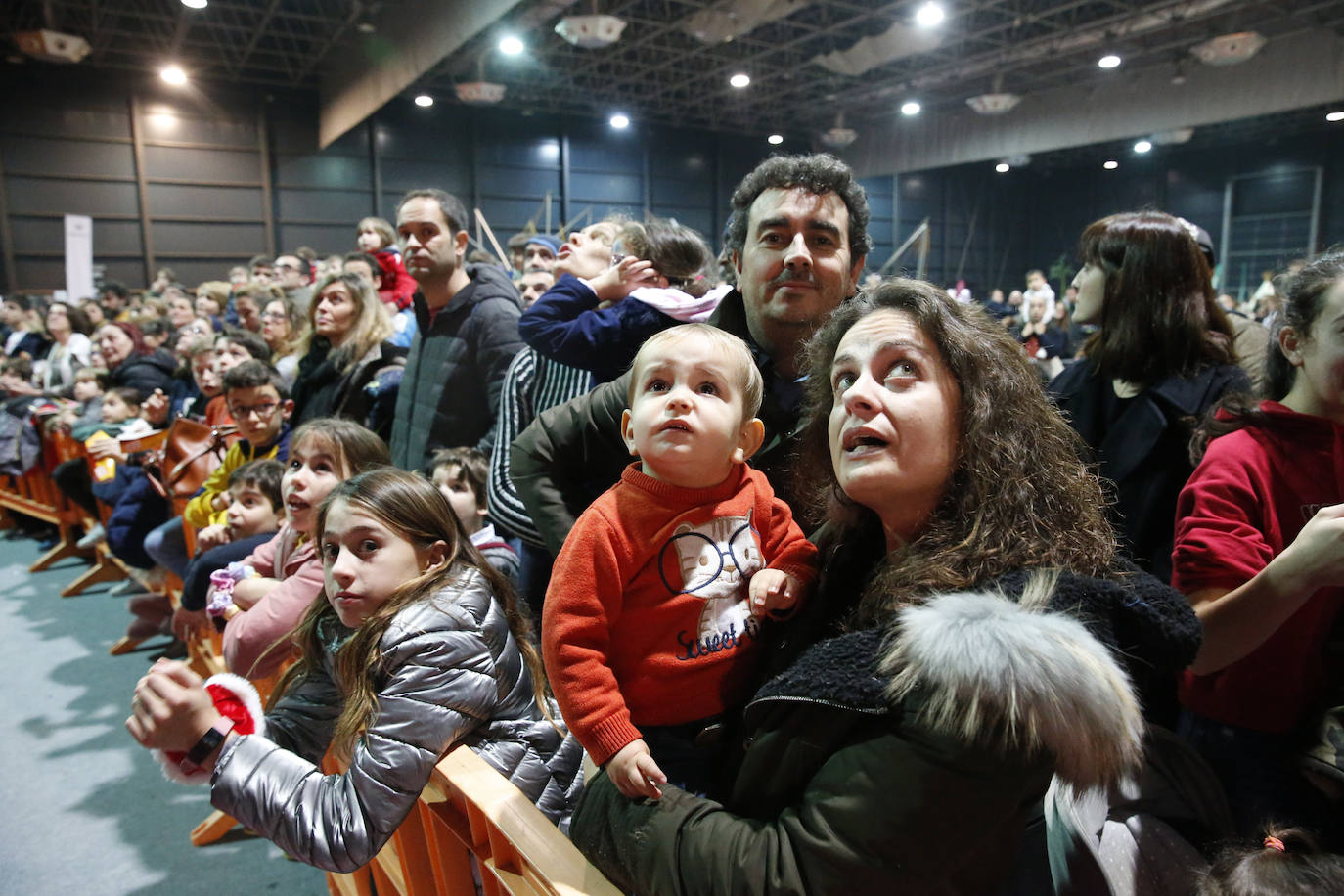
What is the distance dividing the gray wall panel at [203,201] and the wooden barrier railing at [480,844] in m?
→ 14.7

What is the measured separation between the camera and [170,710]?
1320 mm

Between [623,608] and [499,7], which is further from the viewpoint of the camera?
[499,7]

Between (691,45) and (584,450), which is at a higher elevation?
(691,45)

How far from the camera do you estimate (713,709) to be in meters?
1.19

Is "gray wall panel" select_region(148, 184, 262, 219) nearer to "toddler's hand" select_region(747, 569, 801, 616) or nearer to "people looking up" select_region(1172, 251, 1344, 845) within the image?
"toddler's hand" select_region(747, 569, 801, 616)

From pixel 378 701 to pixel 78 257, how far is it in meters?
12.2

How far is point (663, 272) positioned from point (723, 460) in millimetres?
1002

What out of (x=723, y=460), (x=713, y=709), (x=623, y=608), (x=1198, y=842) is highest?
(x=723, y=460)

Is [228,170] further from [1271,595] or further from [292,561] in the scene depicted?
[1271,595]

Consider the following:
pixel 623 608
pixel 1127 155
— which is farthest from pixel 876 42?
pixel 623 608

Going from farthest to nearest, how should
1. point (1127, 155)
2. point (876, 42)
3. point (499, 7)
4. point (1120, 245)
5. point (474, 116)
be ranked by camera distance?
point (1127, 155), point (474, 116), point (876, 42), point (499, 7), point (1120, 245)

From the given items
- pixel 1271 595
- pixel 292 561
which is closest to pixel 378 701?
pixel 292 561

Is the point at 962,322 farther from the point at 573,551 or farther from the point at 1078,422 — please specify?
the point at 1078,422

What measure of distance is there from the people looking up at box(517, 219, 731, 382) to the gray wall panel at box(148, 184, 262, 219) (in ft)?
45.9
